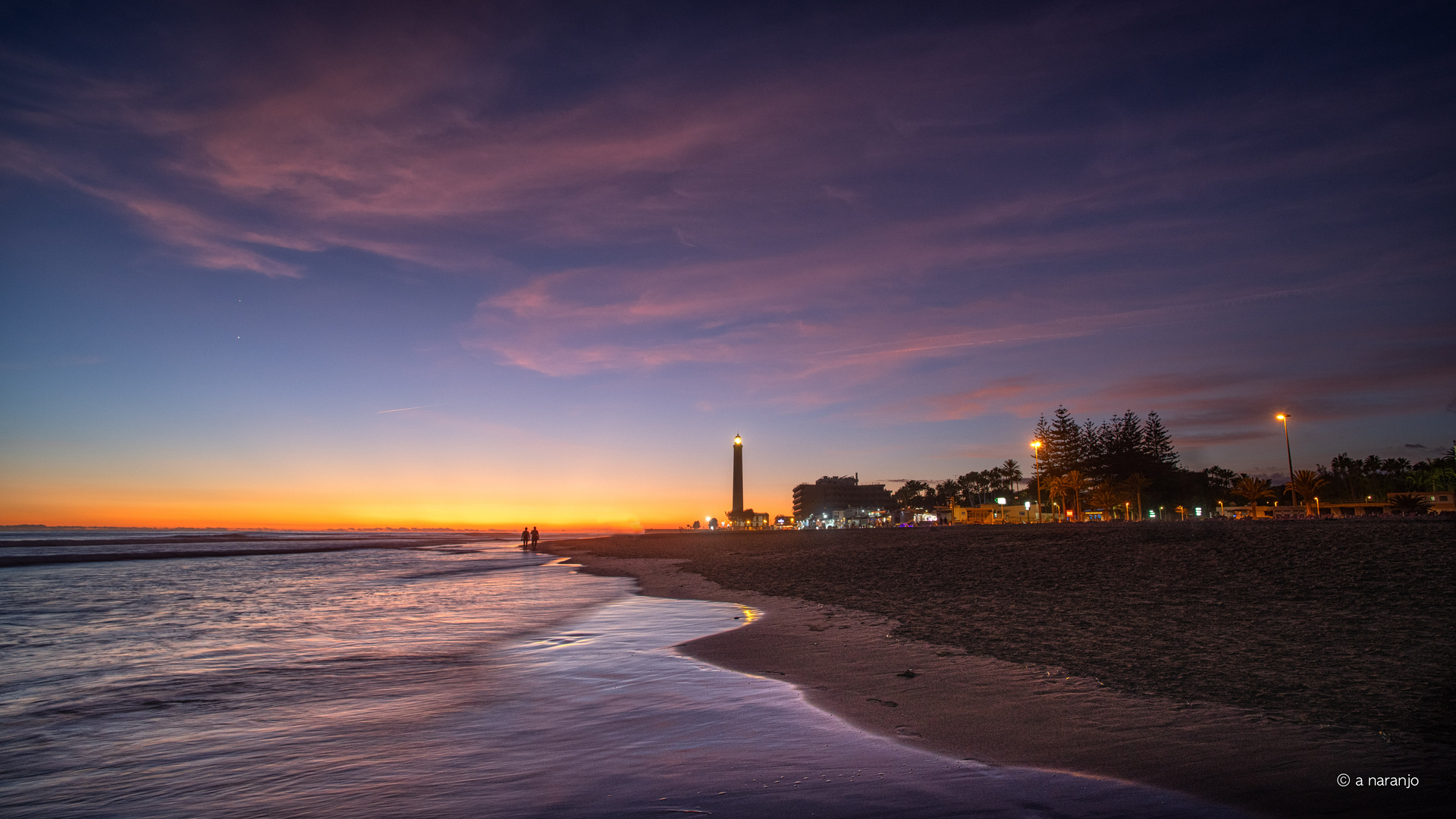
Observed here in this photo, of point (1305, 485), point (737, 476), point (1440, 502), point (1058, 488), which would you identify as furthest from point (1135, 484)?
point (737, 476)

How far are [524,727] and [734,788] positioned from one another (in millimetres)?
3157

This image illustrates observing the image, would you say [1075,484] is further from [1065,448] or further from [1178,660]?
[1178,660]

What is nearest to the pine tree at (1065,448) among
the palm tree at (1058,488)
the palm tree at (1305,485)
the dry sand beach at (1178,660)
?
the palm tree at (1058,488)

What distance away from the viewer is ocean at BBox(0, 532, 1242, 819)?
508cm

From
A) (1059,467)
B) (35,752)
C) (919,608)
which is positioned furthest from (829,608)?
(1059,467)

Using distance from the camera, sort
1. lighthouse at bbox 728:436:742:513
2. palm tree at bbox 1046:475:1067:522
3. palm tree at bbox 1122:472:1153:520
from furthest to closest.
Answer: lighthouse at bbox 728:436:742:513 → palm tree at bbox 1122:472:1153:520 → palm tree at bbox 1046:475:1067:522

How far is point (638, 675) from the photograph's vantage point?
32.3 ft

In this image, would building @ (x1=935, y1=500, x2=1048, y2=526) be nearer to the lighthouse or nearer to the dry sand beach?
the lighthouse

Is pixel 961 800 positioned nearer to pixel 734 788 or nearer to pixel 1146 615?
pixel 734 788

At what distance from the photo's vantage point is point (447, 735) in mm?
7098

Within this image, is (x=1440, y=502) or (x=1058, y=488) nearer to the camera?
(x=1440, y=502)

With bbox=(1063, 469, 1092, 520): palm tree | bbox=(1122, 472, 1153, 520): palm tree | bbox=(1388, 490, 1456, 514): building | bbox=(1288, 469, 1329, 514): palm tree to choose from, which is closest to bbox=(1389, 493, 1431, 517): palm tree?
bbox=(1388, 490, 1456, 514): building

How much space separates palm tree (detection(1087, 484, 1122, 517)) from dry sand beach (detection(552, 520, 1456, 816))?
76141 mm

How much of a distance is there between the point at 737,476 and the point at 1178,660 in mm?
147281
